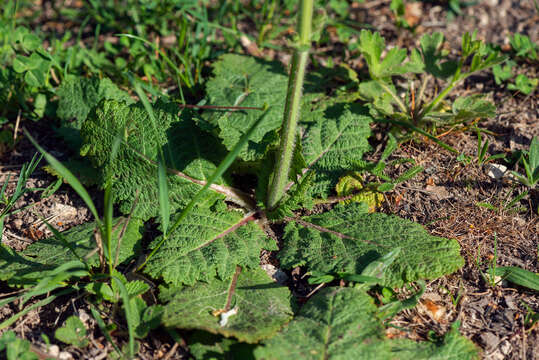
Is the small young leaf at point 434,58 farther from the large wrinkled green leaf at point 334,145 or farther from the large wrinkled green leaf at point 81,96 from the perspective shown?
the large wrinkled green leaf at point 81,96

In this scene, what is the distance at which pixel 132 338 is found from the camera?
6.64 feet

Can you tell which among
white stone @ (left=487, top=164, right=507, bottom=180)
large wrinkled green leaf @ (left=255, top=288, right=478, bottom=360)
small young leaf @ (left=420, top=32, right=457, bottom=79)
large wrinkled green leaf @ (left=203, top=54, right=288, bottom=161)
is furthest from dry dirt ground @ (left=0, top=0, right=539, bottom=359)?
large wrinkled green leaf @ (left=203, top=54, right=288, bottom=161)

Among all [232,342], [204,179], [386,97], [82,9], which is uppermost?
[82,9]

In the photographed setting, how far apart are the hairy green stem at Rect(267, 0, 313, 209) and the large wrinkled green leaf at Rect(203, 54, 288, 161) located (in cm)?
20

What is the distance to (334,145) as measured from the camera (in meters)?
2.92

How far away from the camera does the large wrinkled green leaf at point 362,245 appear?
2.29 metres

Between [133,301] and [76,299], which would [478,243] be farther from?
[76,299]

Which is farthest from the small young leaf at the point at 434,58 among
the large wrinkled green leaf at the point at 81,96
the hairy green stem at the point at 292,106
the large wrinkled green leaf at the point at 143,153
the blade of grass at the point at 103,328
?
the blade of grass at the point at 103,328

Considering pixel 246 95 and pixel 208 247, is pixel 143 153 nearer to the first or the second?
pixel 208 247

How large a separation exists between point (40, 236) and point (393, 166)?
205 cm

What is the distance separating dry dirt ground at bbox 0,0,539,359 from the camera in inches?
88.0

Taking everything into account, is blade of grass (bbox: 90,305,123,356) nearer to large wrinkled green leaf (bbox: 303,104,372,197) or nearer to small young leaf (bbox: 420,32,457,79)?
large wrinkled green leaf (bbox: 303,104,372,197)

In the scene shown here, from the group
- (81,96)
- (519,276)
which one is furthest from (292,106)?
(81,96)

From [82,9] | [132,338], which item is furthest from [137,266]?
[82,9]
